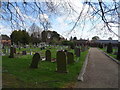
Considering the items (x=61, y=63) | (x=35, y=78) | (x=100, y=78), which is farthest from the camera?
(x=61, y=63)

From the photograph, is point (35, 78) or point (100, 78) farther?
point (100, 78)

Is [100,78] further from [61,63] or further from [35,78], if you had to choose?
[35,78]

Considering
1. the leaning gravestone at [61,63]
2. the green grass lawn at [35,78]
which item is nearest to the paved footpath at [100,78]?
the green grass lawn at [35,78]

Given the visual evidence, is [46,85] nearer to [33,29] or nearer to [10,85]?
[10,85]

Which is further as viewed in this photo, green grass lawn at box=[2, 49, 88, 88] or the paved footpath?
the paved footpath

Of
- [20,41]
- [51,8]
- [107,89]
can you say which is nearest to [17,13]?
[51,8]

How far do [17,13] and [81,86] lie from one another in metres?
4.87

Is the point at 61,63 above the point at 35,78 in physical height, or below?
above

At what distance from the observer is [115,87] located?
6.20 metres

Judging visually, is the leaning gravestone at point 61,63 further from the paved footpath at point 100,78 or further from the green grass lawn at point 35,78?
the paved footpath at point 100,78

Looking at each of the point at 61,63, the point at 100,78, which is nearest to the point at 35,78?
the point at 61,63

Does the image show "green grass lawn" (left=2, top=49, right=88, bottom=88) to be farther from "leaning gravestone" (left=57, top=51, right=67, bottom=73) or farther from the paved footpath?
the paved footpath

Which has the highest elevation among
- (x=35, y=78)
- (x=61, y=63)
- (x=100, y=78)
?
(x=61, y=63)

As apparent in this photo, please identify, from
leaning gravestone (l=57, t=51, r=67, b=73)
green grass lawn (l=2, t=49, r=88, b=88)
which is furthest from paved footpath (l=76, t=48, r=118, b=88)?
leaning gravestone (l=57, t=51, r=67, b=73)
